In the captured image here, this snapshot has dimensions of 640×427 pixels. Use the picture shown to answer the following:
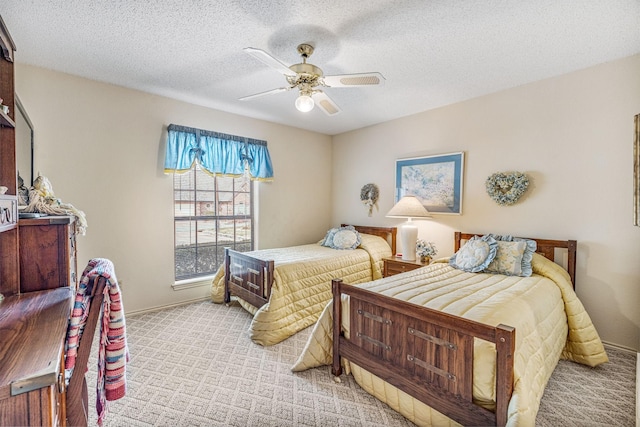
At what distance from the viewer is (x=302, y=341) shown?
9.35 feet

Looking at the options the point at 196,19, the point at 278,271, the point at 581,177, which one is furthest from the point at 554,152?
the point at 196,19

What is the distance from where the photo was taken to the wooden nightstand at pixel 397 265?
3.55m

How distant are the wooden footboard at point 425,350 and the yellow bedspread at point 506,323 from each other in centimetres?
6

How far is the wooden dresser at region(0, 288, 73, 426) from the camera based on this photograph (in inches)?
31.5

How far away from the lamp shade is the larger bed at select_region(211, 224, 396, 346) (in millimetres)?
713

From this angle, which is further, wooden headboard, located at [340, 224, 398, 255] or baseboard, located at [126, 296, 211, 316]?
wooden headboard, located at [340, 224, 398, 255]

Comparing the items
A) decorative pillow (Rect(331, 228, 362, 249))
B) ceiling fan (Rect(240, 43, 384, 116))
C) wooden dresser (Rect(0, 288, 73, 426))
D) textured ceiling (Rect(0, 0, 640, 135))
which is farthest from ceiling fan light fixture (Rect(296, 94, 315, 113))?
decorative pillow (Rect(331, 228, 362, 249))

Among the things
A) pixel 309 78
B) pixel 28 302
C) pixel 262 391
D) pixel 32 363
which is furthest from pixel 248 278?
pixel 32 363

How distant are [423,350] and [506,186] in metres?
2.35

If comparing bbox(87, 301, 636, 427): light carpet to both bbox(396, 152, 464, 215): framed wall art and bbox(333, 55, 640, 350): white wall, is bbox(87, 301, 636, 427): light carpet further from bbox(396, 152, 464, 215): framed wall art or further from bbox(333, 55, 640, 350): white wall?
bbox(396, 152, 464, 215): framed wall art

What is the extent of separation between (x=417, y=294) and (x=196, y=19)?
2.49 metres

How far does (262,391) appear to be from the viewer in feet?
6.88

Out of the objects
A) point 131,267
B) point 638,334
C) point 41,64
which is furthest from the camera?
point 131,267

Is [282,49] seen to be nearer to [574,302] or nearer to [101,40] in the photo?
[101,40]
